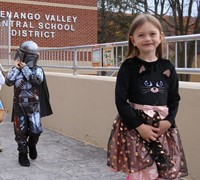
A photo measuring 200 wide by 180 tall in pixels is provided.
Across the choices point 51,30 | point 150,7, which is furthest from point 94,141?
point 150,7

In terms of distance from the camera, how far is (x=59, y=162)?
211 inches

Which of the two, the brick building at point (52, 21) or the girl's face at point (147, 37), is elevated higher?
the brick building at point (52, 21)

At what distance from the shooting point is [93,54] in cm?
652

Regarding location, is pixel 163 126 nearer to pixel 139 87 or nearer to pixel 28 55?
pixel 139 87

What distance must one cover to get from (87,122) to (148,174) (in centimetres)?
368

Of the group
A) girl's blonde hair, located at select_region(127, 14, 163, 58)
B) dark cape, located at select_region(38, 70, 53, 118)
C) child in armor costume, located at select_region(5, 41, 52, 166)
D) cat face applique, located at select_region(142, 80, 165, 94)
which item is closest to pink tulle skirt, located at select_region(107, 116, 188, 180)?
cat face applique, located at select_region(142, 80, 165, 94)

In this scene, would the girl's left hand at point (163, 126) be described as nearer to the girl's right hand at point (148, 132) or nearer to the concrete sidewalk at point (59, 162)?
the girl's right hand at point (148, 132)

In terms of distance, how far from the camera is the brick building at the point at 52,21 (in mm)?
17844

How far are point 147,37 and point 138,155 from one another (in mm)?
828

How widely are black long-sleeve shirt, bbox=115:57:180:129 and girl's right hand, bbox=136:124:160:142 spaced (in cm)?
4

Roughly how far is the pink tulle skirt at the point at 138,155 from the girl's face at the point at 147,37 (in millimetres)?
545

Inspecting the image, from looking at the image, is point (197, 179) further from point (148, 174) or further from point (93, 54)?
point (93, 54)

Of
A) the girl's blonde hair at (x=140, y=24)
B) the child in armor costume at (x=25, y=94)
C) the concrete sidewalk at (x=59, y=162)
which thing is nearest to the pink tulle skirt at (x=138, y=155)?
the girl's blonde hair at (x=140, y=24)

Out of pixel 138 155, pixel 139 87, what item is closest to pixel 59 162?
pixel 138 155
